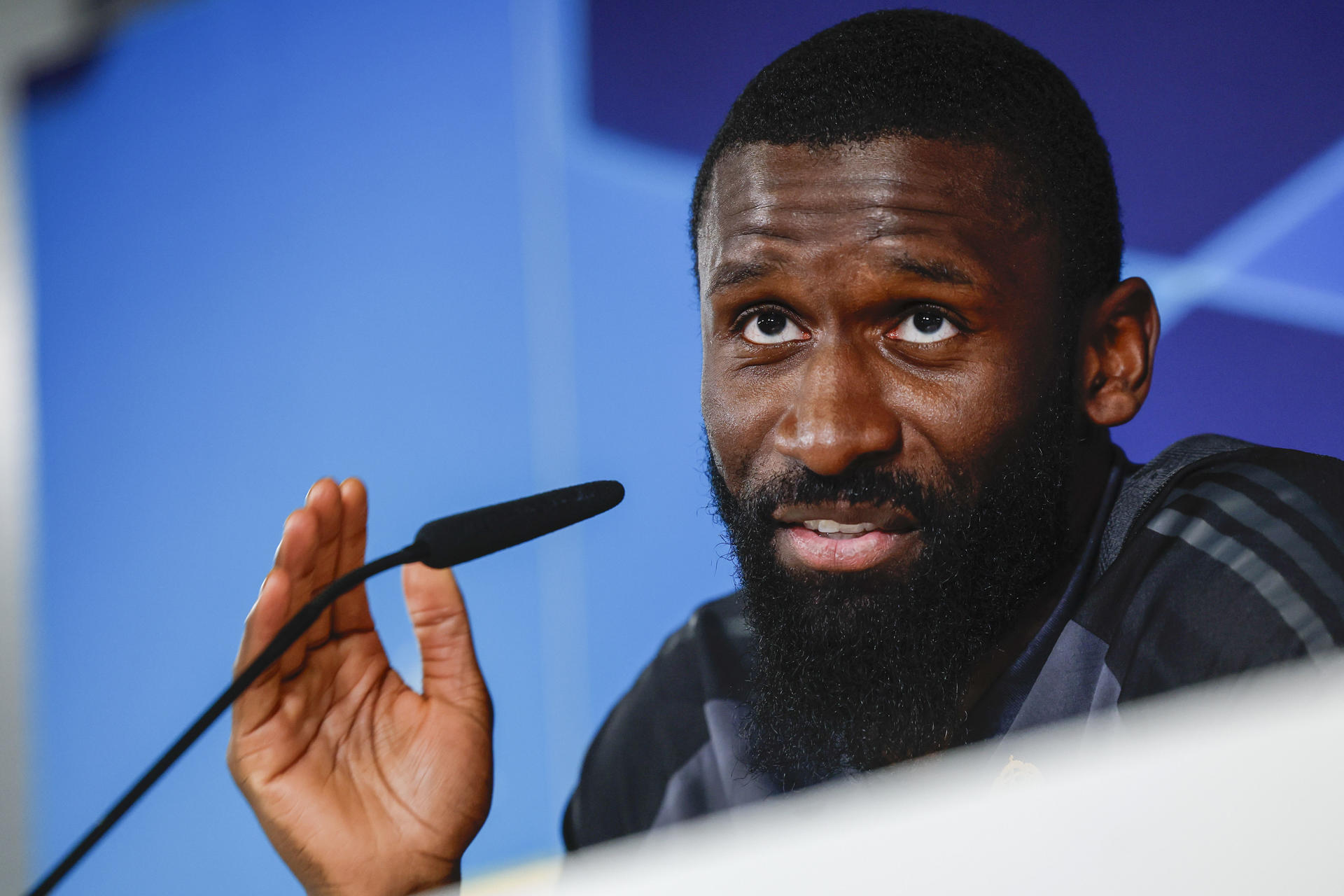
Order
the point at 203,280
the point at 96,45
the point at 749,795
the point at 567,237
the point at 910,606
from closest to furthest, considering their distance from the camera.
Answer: the point at 910,606 → the point at 749,795 → the point at 567,237 → the point at 203,280 → the point at 96,45

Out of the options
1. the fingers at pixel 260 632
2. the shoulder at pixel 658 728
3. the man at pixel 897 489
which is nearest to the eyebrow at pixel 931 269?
the man at pixel 897 489

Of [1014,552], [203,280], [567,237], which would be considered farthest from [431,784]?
[203,280]

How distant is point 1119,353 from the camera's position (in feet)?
3.02

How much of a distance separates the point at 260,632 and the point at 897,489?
0.50 metres

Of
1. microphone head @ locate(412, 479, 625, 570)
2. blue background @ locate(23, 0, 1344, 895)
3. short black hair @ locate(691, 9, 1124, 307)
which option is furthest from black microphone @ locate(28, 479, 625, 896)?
blue background @ locate(23, 0, 1344, 895)

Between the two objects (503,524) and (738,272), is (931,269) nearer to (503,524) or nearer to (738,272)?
(738,272)

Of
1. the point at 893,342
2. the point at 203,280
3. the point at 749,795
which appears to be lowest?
the point at 749,795

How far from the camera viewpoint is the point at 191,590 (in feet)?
6.23

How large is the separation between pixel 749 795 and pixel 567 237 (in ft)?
2.79

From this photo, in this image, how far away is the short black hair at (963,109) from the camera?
857 mm

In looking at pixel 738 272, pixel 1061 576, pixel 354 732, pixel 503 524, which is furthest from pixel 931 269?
pixel 354 732

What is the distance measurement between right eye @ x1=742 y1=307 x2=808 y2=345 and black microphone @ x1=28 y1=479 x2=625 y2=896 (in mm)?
263

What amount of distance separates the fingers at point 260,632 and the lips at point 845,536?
393mm

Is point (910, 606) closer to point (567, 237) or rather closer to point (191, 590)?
point (567, 237)
